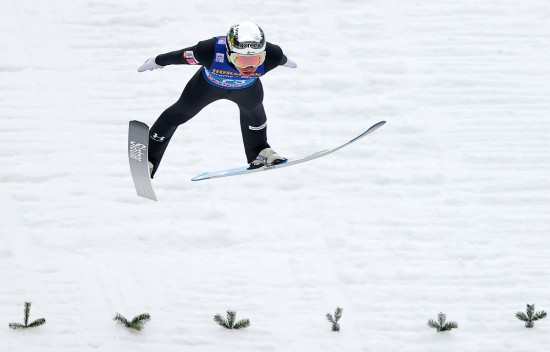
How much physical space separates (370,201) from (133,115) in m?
3.15

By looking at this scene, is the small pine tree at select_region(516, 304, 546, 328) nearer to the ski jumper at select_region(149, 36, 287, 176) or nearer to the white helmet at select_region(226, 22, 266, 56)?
the ski jumper at select_region(149, 36, 287, 176)

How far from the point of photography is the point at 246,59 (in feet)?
32.7

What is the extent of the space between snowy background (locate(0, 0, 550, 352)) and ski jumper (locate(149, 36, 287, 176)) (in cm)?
150

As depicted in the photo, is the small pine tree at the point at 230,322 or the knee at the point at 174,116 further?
the small pine tree at the point at 230,322

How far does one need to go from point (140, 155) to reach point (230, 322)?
1897 millimetres

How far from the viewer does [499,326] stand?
Result: 11430mm

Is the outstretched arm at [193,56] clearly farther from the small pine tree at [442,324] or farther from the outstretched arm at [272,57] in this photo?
the small pine tree at [442,324]

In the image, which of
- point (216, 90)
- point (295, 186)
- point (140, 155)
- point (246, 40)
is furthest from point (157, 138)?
point (295, 186)

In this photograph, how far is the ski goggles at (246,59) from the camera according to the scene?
32.6ft

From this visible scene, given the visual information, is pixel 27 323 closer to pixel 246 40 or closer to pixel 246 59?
pixel 246 59

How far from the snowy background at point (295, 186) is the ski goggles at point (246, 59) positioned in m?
2.81

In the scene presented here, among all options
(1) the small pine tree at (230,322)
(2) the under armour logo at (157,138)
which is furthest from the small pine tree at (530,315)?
(2) the under armour logo at (157,138)

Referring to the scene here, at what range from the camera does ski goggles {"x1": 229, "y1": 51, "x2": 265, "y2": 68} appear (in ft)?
32.6

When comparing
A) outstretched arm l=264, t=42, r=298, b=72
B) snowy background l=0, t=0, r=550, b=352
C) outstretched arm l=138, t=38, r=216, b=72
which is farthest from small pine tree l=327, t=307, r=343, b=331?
outstretched arm l=138, t=38, r=216, b=72
